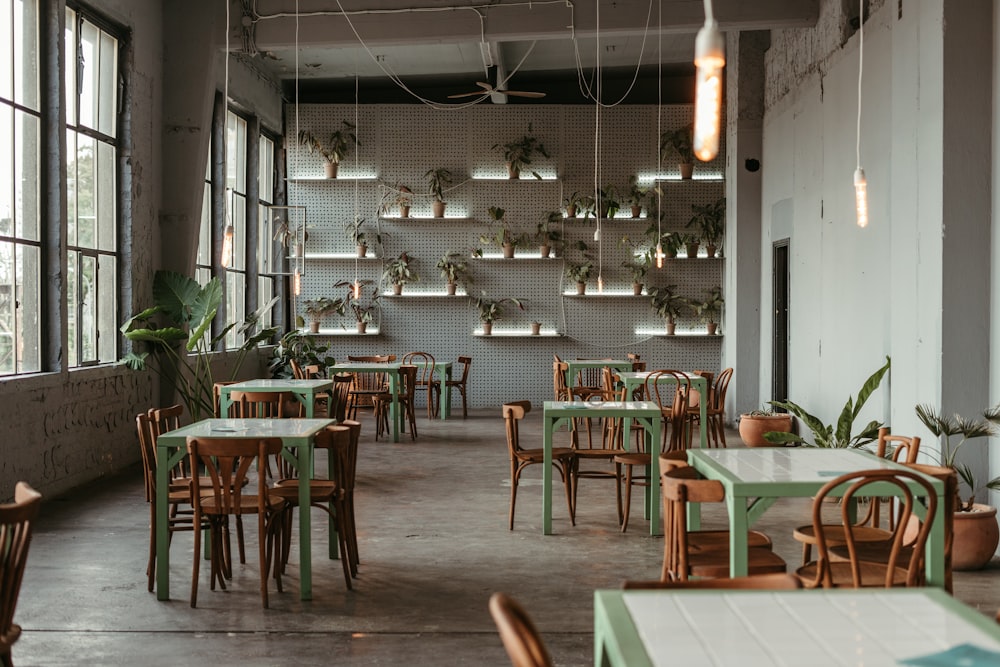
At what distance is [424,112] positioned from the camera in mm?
14016

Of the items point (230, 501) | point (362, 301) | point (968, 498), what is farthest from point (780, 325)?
point (230, 501)

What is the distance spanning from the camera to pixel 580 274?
45.1 ft

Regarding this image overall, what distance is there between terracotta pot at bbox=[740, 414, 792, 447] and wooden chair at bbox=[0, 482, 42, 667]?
8.04 metres

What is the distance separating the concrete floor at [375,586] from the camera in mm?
4004

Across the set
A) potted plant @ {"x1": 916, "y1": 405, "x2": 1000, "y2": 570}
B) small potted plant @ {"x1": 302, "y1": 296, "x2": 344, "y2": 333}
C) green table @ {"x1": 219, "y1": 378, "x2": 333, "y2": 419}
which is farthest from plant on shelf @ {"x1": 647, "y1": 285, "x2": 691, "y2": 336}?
potted plant @ {"x1": 916, "y1": 405, "x2": 1000, "y2": 570}

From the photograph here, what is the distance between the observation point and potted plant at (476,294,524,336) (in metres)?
13.8

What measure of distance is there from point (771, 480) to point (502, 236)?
10.3 metres

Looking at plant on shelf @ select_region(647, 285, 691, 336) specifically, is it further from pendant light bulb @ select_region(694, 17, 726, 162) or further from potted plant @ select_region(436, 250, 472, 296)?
pendant light bulb @ select_region(694, 17, 726, 162)

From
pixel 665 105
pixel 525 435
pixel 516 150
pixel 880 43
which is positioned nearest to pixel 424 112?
pixel 516 150

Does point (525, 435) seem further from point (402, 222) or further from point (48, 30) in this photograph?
point (48, 30)

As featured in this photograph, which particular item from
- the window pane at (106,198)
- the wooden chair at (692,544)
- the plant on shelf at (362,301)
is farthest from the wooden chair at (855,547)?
the plant on shelf at (362,301)

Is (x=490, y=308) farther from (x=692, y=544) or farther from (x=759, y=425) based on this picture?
(x=692, y=544)

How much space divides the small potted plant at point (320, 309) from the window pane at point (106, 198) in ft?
17.7

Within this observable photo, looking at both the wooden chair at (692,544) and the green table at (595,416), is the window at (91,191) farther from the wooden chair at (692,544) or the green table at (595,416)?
the wooden chair at (692,544)
